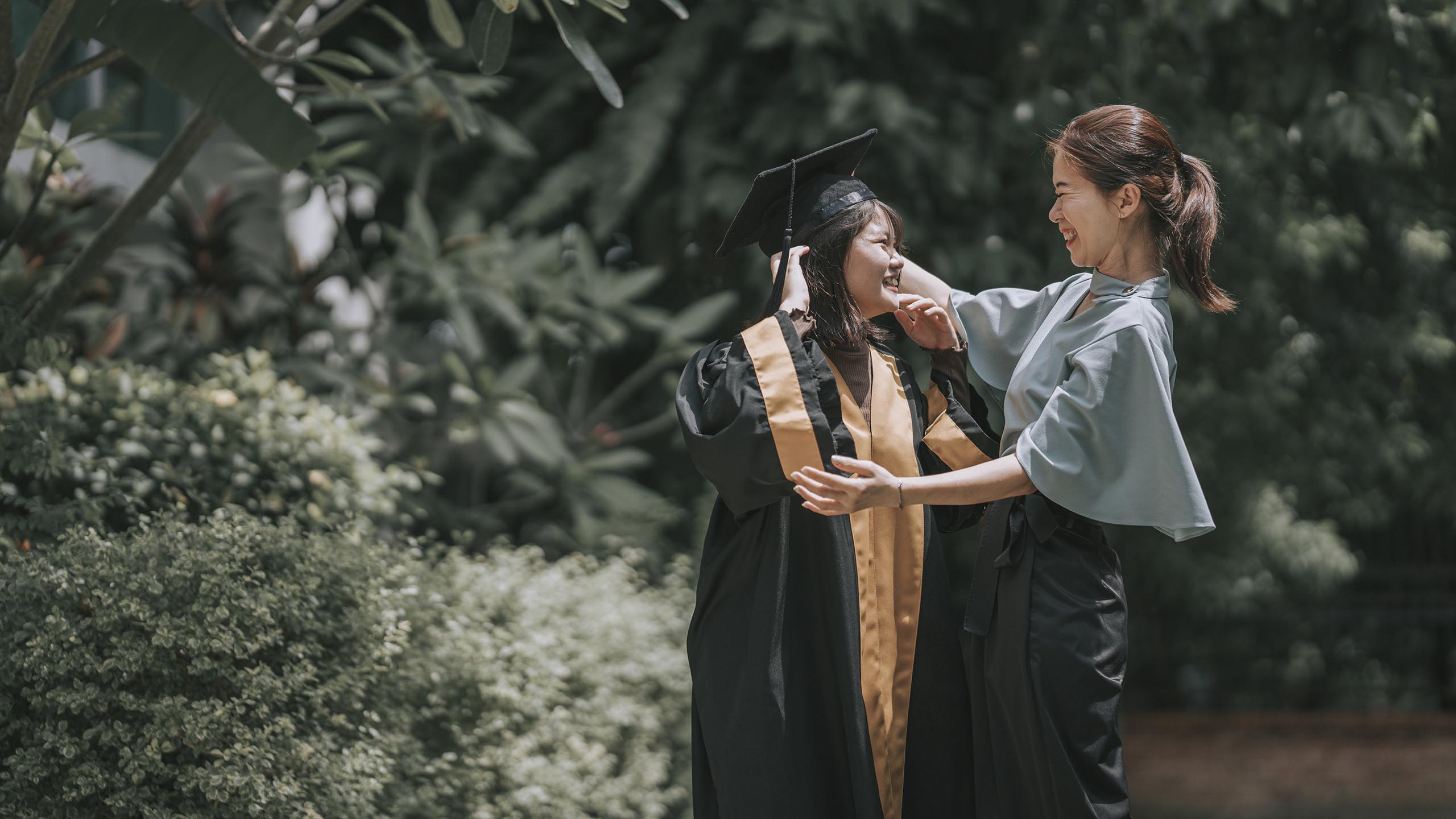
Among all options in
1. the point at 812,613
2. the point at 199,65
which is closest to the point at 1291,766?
the point at 812,613

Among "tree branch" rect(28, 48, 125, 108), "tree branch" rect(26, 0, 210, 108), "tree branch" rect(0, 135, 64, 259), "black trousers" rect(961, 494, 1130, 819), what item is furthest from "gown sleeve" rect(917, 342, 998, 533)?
"tree branch" rect(0, 135, 64, 259)

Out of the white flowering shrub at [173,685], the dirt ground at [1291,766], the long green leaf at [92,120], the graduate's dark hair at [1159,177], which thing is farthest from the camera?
the dirt ground at [1291,766]

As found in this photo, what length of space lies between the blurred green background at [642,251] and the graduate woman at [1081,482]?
196cm

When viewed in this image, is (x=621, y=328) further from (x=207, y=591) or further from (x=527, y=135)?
(x=207, y=591)

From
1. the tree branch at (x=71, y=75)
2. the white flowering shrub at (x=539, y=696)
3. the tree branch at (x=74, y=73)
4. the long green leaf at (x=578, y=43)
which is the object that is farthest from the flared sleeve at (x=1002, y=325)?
the tree branch at (x=71, y=75)

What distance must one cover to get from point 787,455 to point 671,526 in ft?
13.1

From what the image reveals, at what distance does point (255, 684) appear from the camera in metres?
2.90

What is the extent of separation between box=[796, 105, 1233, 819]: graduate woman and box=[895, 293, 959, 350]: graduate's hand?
28 cm

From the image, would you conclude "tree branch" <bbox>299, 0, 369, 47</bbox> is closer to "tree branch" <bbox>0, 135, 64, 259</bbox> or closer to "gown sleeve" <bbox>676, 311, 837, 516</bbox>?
"tree branch" <bbox>0, 135, 64, 259</bbox>

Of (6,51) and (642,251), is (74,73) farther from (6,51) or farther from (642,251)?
(642,251)

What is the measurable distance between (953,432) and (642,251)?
389cm

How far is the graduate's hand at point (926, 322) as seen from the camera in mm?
2869

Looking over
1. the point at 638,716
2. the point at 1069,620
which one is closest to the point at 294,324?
the point at 638,716

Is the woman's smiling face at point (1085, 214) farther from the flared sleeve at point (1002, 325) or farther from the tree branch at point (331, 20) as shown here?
the tree branch at point (331, 20)
